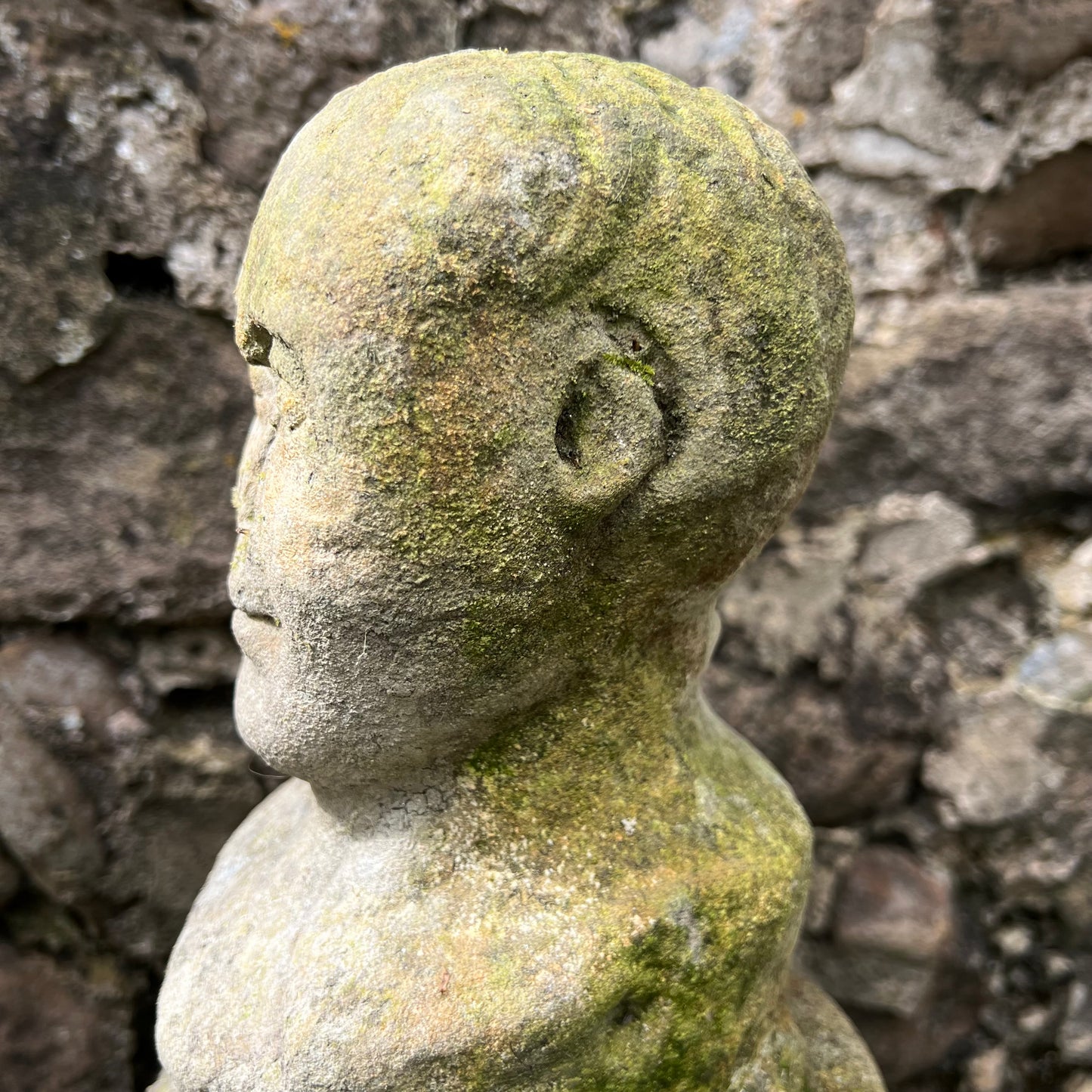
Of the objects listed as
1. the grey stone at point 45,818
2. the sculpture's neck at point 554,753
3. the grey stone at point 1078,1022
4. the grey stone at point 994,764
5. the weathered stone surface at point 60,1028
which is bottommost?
the weathered stone surface at point 60,1028

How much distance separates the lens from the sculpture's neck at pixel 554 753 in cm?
81

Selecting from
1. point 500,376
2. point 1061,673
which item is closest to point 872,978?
point 1061,673

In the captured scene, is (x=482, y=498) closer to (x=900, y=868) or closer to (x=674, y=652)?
(x=674, y=652)

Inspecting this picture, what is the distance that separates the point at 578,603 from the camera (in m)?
0.77

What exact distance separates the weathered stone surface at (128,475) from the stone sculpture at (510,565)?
0.47 m

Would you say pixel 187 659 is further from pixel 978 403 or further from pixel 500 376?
pixel 978 403

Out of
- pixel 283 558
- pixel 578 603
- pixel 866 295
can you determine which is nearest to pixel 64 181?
pixel 283 558

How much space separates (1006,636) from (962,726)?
5.6 inches

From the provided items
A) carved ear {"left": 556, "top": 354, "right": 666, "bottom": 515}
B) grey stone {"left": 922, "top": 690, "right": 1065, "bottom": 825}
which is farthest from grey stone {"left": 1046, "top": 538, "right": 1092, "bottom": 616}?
carved ear {"left": 556, "top": 354, "right": 666, "bottom": 515}

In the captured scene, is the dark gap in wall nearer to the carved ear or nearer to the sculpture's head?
the sculpture's head

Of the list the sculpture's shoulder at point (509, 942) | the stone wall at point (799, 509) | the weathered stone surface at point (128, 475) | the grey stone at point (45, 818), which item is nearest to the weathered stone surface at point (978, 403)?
the stone wall at point (799, 509)

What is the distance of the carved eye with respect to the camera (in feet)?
2.50

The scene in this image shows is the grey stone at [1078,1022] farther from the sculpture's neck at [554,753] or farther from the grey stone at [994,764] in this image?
the sculpture's neck at [554,753]

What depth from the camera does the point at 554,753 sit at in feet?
2.68
